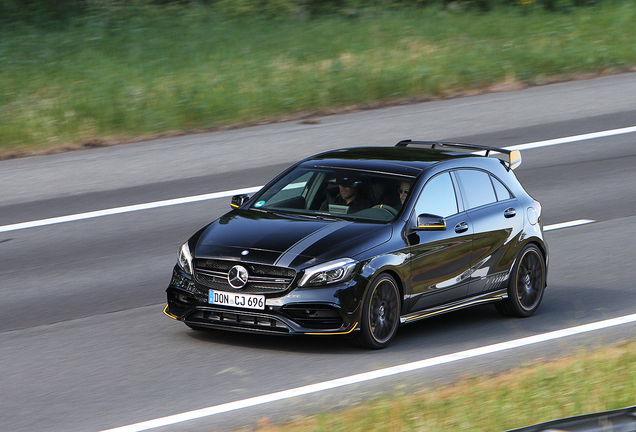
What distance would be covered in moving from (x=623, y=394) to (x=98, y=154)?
1115cm

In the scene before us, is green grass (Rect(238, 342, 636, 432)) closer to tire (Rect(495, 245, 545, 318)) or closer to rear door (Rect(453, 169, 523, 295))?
rear door (Rect(453, 169, 523, 295))

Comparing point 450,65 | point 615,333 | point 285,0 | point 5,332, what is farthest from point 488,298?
point 285,0

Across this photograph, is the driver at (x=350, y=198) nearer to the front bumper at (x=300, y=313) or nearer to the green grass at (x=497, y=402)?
the front bumper at (x=300, y=313)

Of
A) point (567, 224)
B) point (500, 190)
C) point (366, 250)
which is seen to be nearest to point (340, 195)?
point (366, 250)

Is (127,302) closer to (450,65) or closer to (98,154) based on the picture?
(98,154)

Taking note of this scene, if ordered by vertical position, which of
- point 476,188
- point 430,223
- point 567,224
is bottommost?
point 567,224

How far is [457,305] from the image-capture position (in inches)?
370

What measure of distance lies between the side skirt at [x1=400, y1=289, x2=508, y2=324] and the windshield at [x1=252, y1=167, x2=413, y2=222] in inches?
34.3

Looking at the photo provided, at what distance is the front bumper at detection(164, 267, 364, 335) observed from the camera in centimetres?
812

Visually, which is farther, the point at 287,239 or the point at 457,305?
the point at 457,305

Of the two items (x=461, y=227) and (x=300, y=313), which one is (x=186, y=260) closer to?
(x=300, y=313)

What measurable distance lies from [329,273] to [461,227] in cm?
171

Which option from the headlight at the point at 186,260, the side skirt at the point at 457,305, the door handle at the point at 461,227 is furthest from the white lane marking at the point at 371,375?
the headlight at the point at 186,260

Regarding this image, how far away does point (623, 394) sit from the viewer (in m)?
6.93
